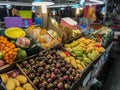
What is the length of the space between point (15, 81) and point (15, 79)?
5cm

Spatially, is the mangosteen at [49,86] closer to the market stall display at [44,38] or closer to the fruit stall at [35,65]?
the fruit stall at [35,65]

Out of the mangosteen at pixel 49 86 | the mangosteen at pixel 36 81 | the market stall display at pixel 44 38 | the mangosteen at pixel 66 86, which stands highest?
the market stall display at pixel 44 38

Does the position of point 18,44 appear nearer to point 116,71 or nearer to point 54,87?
point 54,87

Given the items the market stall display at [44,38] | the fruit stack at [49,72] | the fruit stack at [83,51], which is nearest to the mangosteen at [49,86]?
the fruit stack at [49,72]

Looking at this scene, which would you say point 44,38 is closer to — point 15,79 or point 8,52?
point 8,52

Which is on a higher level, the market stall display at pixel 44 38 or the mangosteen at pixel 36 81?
the market stall display at pixel 44 38

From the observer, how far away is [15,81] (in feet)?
6.99

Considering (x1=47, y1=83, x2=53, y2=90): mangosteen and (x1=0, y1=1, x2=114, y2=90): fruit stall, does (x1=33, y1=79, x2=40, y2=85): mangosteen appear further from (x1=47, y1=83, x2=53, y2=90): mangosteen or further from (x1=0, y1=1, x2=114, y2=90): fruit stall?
(x1=47, y1=83, x2=53, y2=90): mangosteen

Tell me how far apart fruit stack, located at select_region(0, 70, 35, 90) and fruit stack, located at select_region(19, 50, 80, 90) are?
9 cm

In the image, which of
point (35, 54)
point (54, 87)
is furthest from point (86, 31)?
point (54, 87)

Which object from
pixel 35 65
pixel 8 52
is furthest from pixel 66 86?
pixel 8 52

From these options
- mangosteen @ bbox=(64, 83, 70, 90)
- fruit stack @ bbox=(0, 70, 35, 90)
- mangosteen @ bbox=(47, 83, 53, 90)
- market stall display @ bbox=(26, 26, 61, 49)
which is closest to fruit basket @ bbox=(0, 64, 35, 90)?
fruit stack @ bbox=(0, 70, 35, 90)

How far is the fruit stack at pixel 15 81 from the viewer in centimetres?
203

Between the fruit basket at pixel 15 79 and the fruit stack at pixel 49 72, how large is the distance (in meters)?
0.07
